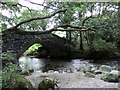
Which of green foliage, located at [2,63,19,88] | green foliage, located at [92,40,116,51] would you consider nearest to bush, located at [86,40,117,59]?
green foliage, located at [92,40,116,51]

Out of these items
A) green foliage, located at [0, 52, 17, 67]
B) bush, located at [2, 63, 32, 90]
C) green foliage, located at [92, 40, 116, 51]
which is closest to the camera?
green foliage, located at [0, 52, 17, 67]

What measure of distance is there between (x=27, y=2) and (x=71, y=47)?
14.3 ft

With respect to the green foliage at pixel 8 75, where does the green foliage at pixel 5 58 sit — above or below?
above

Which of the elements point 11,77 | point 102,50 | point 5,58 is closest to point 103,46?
point 102,50

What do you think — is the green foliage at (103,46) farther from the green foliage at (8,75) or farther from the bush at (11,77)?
the green foliage at (8,75)

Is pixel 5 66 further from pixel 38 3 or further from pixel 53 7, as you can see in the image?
pixel 53 7

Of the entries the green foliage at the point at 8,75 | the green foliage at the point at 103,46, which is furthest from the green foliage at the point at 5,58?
the green foliage at the point at 103,46

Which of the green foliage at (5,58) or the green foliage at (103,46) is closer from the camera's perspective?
the green foliage at (5,58)

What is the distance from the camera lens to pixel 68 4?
2.61 metres

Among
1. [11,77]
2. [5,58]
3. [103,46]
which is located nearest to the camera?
[5,58]

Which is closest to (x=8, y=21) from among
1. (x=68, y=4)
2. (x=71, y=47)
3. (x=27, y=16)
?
(x=27, y=16)

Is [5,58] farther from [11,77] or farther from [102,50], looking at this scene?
[102,50]

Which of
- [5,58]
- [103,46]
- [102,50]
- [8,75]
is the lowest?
[102,50]

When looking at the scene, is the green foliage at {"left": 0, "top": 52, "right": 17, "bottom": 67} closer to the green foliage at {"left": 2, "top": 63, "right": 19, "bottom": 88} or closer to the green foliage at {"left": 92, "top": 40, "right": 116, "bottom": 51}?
the green foliage at {"left": 2, "top": 63, "right": 19, "bottom": 88}
